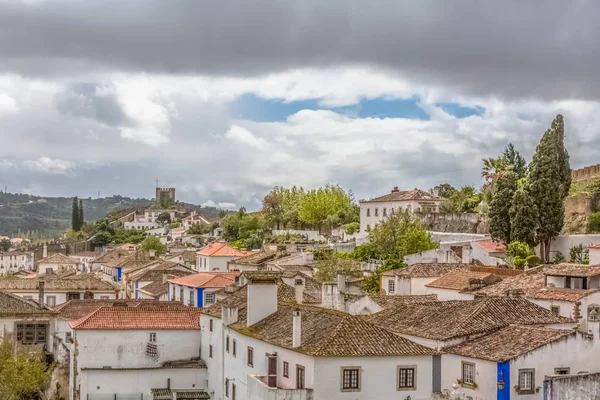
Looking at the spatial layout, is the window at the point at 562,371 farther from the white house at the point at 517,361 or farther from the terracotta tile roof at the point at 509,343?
the terracotta tile roof at the point at 509,343

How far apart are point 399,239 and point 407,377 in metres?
48.6

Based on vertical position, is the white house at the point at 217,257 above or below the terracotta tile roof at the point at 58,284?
above

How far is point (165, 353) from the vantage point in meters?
48.2

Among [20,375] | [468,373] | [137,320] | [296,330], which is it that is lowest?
[20,375]

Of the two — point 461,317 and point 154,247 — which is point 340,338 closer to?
point 461,317

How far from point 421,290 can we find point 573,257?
666 inches

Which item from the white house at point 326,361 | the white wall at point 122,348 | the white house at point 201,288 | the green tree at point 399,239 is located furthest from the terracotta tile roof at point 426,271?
the white house at point 326,361

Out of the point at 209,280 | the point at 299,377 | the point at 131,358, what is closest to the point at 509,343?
the point at 299,377

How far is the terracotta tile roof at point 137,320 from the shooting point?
47344 mm

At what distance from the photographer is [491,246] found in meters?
78.4

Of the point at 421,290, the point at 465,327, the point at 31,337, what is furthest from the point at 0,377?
the point at 421,290

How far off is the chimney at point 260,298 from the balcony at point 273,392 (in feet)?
20.4

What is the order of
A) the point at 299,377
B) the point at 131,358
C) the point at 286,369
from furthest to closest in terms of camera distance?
the point at 131,358
the point at 286,369
the point at 299,377

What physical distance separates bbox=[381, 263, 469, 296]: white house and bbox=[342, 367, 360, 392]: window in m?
26.5
